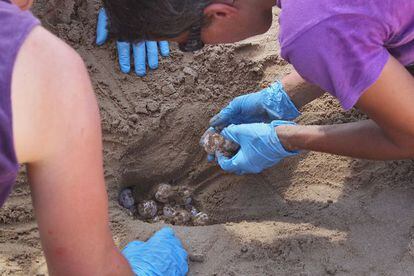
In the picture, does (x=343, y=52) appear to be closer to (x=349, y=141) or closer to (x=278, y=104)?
(x=349, y=141)

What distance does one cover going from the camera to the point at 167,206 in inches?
106

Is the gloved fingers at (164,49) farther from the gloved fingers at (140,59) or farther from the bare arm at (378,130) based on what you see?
the bare arm at (378,130)

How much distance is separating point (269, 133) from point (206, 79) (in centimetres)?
73

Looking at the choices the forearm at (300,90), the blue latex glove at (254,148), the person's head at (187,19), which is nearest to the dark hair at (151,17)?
the person's head at (187,19)

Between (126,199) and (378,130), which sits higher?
(378,130)

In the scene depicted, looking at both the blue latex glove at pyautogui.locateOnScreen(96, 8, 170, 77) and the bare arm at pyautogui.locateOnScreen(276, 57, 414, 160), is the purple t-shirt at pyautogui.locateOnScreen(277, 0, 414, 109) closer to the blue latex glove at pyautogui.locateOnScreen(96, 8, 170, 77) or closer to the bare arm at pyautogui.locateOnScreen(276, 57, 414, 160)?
the bare arm at pyautogui.locateOnScreen(276, 57, 414, 160)

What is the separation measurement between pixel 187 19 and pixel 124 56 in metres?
1.19

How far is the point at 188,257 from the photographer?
2201 mm

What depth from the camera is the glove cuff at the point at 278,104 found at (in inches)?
102

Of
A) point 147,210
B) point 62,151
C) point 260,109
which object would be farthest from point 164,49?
point 62,151

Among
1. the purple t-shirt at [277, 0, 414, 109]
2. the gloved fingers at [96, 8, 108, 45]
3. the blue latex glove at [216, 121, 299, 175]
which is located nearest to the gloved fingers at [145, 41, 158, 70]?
the gloved fingers at [96, 8, 108, 45]

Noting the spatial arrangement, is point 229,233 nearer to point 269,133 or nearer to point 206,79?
point 269,133

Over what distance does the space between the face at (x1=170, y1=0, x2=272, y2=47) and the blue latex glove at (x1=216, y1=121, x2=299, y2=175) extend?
0.59 metres

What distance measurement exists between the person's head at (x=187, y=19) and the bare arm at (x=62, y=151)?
611 millimetres
